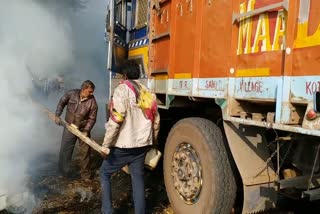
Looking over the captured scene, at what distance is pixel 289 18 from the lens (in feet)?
7.72

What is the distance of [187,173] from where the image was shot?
3646 mm

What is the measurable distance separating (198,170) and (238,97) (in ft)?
3.07

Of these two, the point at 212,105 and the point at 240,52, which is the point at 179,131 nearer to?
the point at 212,105

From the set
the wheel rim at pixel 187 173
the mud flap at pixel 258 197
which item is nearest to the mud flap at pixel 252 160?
the mud flap at pixel 258 197

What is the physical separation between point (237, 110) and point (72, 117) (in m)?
3.33

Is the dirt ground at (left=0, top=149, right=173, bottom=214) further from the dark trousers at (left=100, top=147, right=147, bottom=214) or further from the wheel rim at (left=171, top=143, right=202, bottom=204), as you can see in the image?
the wheel rim at (left=171, top=143, right=202, bottom=204)

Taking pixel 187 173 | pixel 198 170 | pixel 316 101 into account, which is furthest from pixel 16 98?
pixel 316 101

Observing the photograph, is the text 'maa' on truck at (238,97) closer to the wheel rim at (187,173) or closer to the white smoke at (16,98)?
the wheel rim at (187,173)

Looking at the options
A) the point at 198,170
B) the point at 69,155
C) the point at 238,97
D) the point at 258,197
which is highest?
the point at 238,97

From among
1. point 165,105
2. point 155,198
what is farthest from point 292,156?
point 155,198

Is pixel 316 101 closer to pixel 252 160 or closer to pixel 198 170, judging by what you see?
pixel 252 160

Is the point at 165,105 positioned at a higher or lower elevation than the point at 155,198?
higher

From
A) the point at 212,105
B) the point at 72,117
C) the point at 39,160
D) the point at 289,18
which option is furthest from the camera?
the point at 39,160

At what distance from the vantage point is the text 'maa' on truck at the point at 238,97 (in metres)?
2.33
